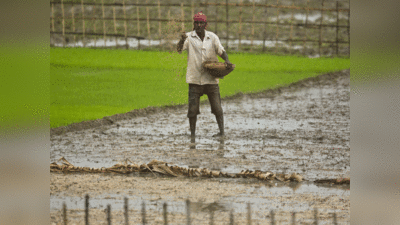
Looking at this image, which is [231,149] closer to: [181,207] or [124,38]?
[181,207]

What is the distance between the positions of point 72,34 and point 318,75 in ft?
22.7

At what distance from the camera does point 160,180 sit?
15.2 ft

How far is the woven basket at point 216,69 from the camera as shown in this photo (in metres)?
5.64

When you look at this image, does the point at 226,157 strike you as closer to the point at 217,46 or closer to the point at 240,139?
the point at 240,139

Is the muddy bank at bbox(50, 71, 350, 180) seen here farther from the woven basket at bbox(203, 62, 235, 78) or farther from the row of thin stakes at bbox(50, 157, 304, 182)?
the woven basket at bbox(203, 62, 235, 78)

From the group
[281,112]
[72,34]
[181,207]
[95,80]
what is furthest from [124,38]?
[181,207]

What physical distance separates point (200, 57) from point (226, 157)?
1234mm

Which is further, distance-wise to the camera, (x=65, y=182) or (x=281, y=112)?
(x=281, y=112)

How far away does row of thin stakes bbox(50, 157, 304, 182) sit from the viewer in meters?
4.57

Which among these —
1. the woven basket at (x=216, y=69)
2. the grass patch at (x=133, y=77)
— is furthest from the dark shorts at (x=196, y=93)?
the grass patch at (x=133, y=77)

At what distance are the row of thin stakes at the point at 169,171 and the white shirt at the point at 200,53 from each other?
134cm

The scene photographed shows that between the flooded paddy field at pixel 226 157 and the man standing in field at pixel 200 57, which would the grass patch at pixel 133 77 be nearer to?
the flooded paddy field at pixel 226 157

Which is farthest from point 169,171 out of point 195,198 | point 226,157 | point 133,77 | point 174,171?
point 133,77

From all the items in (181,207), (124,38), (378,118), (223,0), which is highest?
(223,0)
